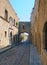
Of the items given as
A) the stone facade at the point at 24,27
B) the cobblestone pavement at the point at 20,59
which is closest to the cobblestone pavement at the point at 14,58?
the cobblestone pavement at the point at 20,59

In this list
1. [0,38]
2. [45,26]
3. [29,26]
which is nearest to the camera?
[45,26]

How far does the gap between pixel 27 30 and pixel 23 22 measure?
87.3 inches

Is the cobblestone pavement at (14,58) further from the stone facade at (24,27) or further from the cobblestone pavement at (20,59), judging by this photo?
the stone facade at (24,27)

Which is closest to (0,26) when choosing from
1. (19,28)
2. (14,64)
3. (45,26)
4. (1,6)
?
(1,6)

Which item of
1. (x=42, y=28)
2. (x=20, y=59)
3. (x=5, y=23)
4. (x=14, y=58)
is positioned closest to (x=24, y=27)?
(x=5, y=23)

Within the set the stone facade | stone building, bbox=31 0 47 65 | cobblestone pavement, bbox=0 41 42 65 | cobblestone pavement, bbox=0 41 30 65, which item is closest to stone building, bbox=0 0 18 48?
cobblestone pavement, bbox=0 41 30 65

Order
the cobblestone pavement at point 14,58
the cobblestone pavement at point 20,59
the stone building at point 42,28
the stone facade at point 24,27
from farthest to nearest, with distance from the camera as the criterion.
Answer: the stone facade at point 24,27, the cobblestone pavement at point 14,58, the cobblestone pavement at point 20,59, the stone building at point 42,28

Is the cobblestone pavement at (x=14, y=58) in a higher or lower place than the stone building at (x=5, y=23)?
lower

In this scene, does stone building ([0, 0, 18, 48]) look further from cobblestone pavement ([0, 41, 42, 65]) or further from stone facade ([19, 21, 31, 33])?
stone facade ([19, 21, 31, 33])

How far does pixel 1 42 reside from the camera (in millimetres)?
18328

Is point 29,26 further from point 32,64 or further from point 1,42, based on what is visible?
point 32,64

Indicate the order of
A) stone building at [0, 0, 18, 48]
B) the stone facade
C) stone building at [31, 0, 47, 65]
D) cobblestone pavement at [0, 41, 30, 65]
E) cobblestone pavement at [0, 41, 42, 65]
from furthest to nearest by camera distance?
the stone facade → stone building at [0, 0, 18, 48] → cobblestone pavement at [0, 41, 30, 65] → cobblestone pavement at [0, 41, 42, 65] → stone building at [31, 0, 47, 65]

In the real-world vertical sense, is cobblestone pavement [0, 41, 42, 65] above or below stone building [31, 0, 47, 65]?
below

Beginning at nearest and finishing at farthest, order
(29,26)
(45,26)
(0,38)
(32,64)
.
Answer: (45,26) < (32,64) < (0,38) < (29,26)
